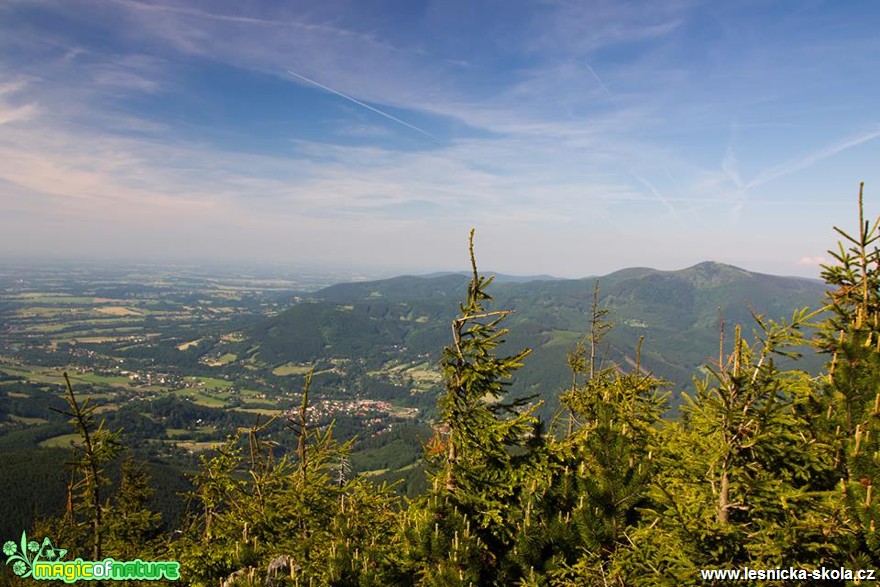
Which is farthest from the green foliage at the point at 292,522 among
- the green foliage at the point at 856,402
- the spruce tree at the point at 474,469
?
the green foliage at the point at 856,402

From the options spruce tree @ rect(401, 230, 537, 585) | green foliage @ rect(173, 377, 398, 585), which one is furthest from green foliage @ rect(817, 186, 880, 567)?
green foliage @ rect(173, 377, 398, 585)

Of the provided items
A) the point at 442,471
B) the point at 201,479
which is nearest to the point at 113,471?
the point at 201,479

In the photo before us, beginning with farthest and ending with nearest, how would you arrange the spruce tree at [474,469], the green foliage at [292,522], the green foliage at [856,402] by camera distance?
the green foliage at [292,522] → the spruce tree at [474,469] → the green foliage at [856,402]

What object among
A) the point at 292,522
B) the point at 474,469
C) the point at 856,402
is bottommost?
the point at 292,522

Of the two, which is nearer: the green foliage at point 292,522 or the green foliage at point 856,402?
the green foliage at point 856,402

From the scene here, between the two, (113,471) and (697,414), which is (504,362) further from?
(113,471)

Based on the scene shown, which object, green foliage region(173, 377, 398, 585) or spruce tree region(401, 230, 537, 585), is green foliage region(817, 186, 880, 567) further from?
green foliage region(173, 377, 398, 585)

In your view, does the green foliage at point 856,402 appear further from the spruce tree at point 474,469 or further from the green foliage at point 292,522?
the green foliage at point 292,522

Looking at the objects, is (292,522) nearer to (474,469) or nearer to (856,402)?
(474,469)

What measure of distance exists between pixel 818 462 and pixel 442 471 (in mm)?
8486

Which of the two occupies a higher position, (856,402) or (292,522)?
(856,402)

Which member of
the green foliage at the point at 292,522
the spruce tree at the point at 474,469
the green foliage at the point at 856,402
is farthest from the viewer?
the green foliage at the point at 292,522

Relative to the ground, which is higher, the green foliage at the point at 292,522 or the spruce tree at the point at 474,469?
the spruce tree at the point at 474,469

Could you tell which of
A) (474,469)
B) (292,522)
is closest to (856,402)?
(474,469)
